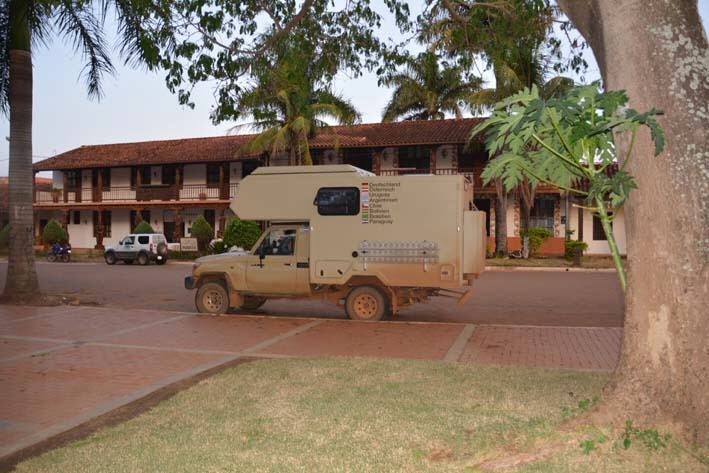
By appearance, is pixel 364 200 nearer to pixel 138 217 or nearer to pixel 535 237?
pixel 535 237

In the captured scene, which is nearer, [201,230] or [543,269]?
[543,269]

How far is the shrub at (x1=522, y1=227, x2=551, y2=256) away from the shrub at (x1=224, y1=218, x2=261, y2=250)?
522 inches

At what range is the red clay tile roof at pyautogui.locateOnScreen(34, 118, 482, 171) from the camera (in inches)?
1334

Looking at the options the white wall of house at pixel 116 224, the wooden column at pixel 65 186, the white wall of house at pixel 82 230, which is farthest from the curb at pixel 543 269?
the wooden column at pixel 65 186

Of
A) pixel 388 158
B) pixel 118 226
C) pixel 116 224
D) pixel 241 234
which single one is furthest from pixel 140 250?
pixel 388 158

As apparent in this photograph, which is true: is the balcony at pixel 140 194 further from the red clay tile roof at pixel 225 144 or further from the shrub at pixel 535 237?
the shrub at pixel 535 237

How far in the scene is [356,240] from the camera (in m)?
11.7

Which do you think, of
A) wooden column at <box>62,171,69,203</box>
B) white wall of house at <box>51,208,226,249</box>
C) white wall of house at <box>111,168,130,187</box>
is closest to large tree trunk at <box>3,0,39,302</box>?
white wall of house at <box>51,208,226,249</box>

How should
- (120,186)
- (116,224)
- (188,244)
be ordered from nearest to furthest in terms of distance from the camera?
(188,244) < (120,186) < (116,224)

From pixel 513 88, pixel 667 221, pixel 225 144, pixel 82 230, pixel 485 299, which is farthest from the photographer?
pixel 82 230

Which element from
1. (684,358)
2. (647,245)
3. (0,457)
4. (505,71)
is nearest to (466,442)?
(684,358)

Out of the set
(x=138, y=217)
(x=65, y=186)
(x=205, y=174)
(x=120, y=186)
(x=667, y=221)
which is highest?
(x=205, y=174)

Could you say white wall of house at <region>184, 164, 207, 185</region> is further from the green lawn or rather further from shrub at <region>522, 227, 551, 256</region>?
the green lawn

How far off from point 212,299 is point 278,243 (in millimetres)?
1866
